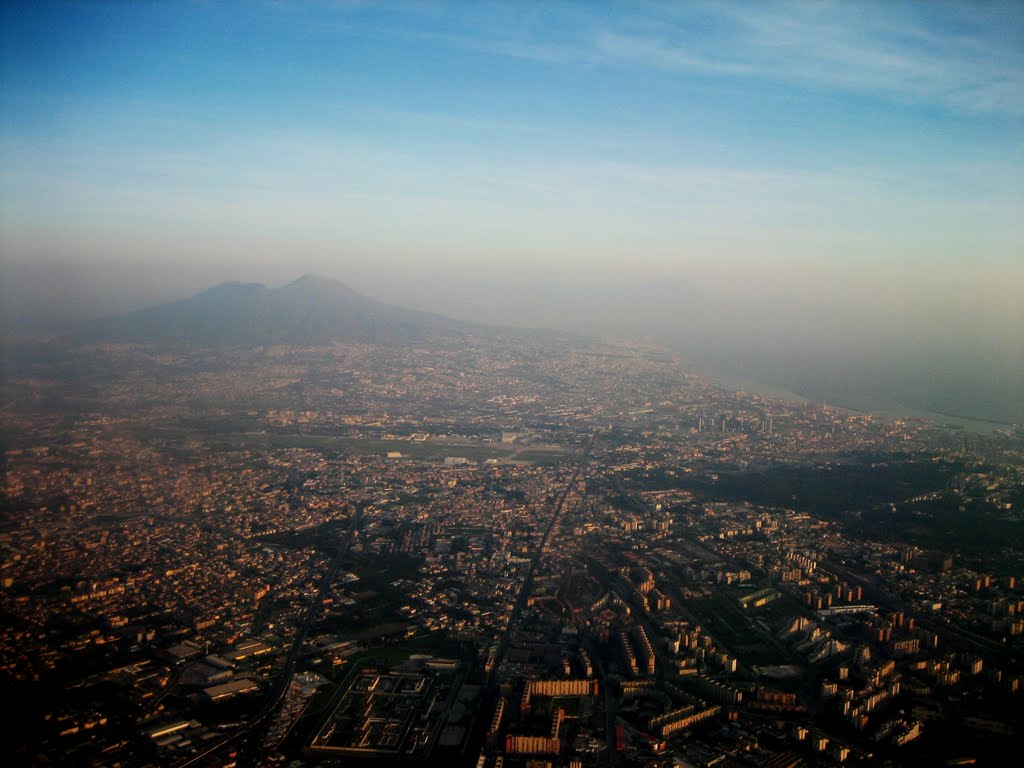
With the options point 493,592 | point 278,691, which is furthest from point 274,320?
point 278,691

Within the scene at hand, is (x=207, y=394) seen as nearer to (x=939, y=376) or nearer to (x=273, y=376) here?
(x=273, y=376)

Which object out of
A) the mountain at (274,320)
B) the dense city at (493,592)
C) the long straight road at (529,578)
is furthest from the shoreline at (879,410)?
the mountain at (274,320)

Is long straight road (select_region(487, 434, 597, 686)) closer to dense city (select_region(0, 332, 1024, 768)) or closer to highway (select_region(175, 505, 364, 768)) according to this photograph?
dense city (select_region(0, 332, 1024, 768))

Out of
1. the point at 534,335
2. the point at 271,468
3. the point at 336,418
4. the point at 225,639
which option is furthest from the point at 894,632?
the point at 534,335

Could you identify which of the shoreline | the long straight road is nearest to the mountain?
the shoreline

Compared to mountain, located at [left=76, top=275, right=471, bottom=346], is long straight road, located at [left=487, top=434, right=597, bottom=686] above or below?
below

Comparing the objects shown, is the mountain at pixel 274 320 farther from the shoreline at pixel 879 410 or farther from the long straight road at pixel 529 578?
the long straight road at pixel 529 578
